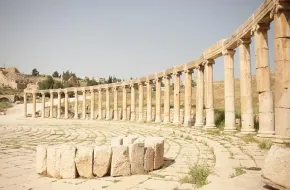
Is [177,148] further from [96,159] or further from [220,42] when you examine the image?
[220,42]

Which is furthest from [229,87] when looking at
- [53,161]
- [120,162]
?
[53,161]

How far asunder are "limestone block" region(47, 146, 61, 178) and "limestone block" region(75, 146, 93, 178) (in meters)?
0.50

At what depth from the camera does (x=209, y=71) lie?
56.1 ft

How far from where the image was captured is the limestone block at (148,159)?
644 cm

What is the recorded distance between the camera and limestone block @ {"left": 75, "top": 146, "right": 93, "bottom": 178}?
6008 mm

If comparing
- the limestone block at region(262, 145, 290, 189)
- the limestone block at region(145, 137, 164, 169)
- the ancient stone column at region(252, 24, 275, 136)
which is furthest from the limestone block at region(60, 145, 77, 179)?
the ancient stone column at region(252, 24, 275, 136)

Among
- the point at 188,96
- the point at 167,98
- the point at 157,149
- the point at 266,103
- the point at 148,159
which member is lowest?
the point at 148,159

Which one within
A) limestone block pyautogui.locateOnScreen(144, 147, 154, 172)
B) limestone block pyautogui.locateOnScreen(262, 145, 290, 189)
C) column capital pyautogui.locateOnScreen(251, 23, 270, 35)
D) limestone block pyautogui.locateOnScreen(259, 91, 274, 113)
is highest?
column capital pyautogui.locateOnScreen(251, 23, 270, 35)

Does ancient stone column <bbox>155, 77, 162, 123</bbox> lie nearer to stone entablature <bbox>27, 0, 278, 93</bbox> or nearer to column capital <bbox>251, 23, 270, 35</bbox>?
stone entablature <bbox>27, 0, 278, 93</bbox>

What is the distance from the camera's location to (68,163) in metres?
6.05

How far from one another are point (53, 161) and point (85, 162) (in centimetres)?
84

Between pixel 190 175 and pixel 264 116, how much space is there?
21.0ft

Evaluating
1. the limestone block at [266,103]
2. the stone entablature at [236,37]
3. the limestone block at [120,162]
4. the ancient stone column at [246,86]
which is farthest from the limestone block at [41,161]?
the ancient stone column at [246,86]

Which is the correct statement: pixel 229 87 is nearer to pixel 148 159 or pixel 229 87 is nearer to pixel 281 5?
pixel 281 5
